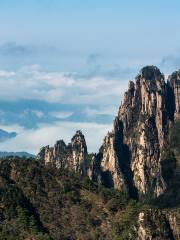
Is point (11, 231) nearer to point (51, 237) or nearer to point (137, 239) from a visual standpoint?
point (51, 237)

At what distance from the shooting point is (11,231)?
643 ft

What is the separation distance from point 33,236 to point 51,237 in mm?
4467

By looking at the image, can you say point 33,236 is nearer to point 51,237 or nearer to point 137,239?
point 51,237

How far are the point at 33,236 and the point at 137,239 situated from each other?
980 inches

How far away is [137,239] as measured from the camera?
200 meters

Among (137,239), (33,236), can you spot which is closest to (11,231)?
(33,236)

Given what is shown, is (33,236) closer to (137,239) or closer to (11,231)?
(11,231)

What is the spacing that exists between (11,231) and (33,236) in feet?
19.3

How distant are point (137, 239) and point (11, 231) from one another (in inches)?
1168

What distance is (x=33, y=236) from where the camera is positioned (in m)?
194

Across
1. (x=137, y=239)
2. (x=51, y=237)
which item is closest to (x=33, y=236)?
(x=51, y=237)

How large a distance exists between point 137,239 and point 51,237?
2054 cm
